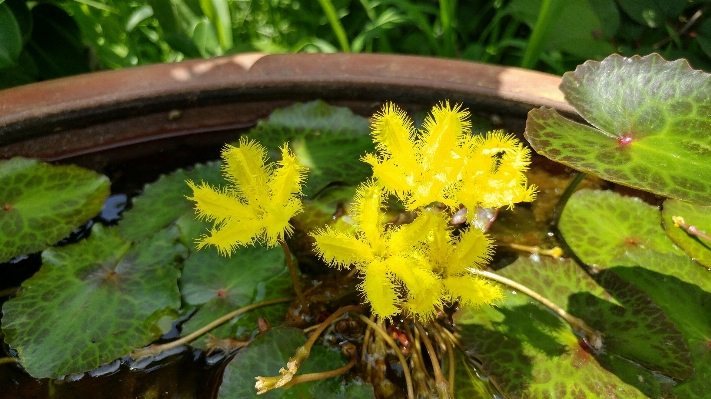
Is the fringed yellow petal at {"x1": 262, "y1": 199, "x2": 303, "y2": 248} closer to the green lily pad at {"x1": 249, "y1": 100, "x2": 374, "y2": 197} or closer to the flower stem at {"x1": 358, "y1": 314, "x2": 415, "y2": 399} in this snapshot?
the flower stem at {"x1": 358, "y1": 314, "x2": 415, "y2": 399}

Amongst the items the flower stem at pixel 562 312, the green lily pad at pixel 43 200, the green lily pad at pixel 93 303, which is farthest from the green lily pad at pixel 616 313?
the green lily pad at pixel 43 200

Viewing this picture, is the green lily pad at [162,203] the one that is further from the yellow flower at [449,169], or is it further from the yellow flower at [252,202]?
the yellow flower at [449,169]

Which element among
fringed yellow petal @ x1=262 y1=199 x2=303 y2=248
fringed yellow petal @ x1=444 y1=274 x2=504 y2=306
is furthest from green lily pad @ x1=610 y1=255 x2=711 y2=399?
fringed yellow petal @ x1=262 y1=199 x2=303 y2=248

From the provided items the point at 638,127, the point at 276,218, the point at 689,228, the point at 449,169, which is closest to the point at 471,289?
the point at 449,169

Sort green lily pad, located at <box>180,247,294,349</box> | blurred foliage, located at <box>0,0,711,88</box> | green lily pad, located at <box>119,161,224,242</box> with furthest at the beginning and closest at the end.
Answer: blurred foliage, located at <box>0,0,711,88</box> → green lily pad, located at <box>119,161,224,242</box> → green lily pad, located at <box>180,247,294,349</box>

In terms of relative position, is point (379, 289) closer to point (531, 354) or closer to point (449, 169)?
point (449, 169)
